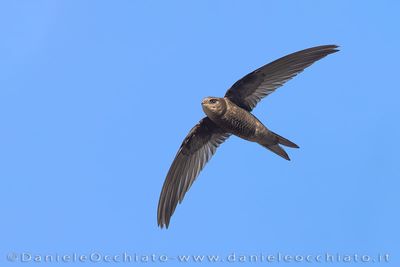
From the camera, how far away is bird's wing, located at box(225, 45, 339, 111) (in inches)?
442

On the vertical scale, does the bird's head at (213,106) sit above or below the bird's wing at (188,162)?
above

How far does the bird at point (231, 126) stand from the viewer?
36.3 feet

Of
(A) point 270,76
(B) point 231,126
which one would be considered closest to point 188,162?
(B) point 231,126

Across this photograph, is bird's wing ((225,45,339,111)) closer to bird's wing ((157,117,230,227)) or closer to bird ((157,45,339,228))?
bird ((157,45,339,228))

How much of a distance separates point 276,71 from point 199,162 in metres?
1.82

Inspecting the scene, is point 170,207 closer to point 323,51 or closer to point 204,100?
point 204,100

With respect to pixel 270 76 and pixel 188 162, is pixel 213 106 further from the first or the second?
pixel 188 162

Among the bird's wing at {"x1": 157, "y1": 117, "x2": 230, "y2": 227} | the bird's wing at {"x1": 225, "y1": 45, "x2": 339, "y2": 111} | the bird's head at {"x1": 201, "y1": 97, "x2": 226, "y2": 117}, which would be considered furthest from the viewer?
the bird's wing at {"x1": 157, "y1": 117, "x2": 230, "y2": 227}

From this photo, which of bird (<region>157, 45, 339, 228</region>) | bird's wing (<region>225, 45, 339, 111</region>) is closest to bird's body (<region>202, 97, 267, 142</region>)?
bird (<region>157, 45, 339, 228</region>)

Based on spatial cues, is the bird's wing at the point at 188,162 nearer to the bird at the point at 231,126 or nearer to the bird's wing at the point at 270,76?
the bird at the point at 231,126

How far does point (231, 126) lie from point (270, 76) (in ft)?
3.10

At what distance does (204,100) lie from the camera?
11.0 meters

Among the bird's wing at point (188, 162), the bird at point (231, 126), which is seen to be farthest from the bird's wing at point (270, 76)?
the bird's wing at point (188, 162)

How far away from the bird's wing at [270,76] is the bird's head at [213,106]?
34 cm
